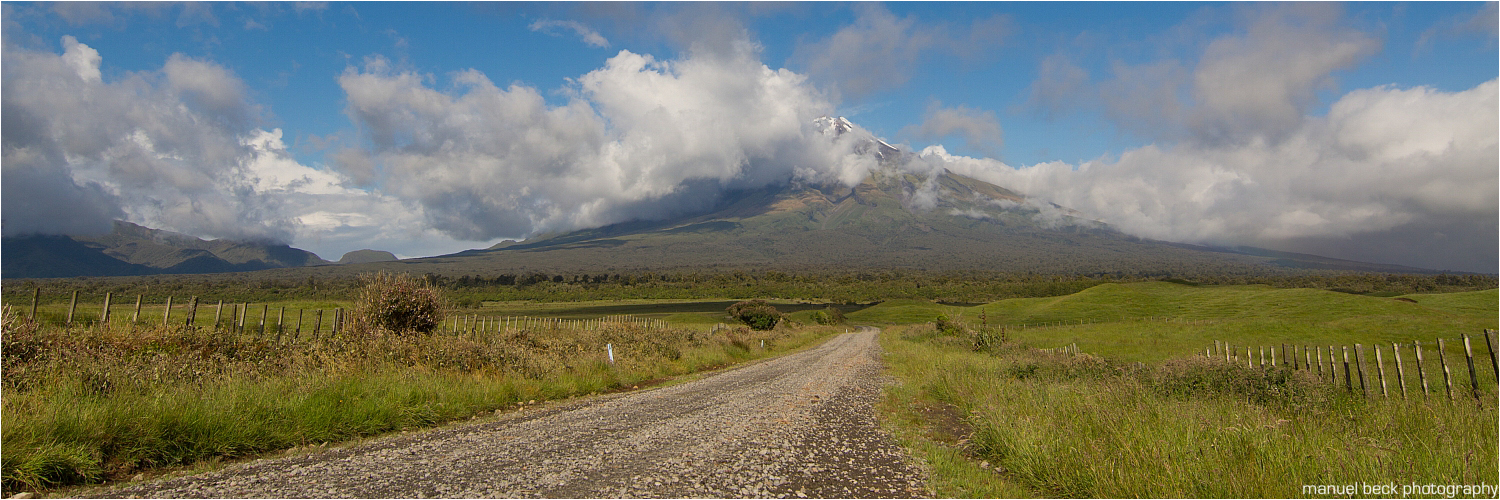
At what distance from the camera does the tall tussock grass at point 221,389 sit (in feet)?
20.5

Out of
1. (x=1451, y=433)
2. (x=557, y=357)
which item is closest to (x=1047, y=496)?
(x=1451, y=433)

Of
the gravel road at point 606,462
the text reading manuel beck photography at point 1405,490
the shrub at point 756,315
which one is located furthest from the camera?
the shrub at point 756,315

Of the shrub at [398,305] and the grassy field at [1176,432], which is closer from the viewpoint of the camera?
the grassy field at [1176,432]

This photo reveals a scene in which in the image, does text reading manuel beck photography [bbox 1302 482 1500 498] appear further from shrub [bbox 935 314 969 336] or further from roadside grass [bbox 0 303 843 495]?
shrub [bbox 935 314 969 336]

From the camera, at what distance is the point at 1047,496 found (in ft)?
20.3

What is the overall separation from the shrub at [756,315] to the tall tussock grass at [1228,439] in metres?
54.1

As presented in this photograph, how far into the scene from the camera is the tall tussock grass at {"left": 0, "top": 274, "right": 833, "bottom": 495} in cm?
625

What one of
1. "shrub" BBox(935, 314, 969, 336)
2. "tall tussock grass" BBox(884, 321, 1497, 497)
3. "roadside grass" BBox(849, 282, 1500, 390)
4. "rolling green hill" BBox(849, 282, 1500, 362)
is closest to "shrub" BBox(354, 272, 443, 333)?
"tall tussock grass" BBox(884, 321, 1497, 497)

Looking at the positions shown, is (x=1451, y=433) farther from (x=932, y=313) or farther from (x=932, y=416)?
(x=932, y=313)

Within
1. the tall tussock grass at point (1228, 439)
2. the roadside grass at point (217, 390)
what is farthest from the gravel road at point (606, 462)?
the tall tussock grass at point (1228, 439)

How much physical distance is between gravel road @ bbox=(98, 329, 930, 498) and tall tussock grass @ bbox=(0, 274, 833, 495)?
0.79 metres

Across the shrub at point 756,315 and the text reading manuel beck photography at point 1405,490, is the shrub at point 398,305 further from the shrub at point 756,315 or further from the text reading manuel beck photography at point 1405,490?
the shrub at point 756,315

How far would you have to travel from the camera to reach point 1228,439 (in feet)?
21.3

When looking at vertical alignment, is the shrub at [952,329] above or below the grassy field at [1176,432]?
below
